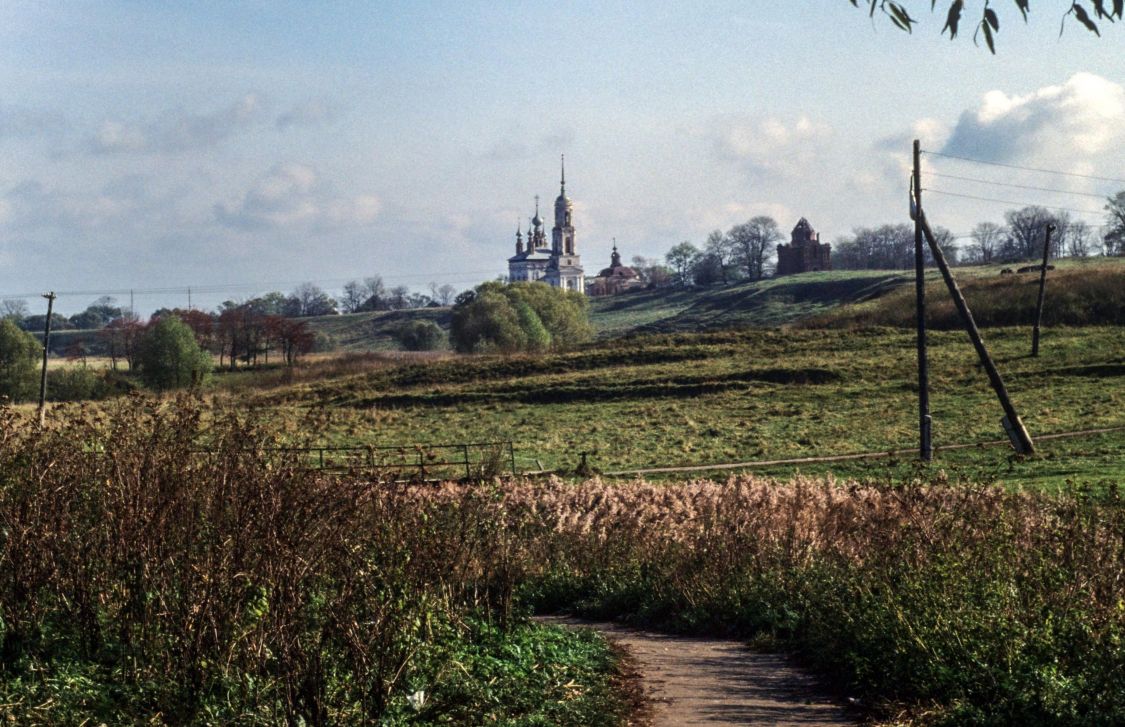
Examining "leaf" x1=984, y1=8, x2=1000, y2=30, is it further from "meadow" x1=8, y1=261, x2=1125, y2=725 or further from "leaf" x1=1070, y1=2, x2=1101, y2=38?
"meadow" x1=8, y1=261, x2=1125, y2=725

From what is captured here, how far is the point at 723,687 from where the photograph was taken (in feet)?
33.2

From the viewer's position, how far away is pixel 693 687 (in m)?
10.2

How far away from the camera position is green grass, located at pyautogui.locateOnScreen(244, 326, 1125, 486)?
40.7 m

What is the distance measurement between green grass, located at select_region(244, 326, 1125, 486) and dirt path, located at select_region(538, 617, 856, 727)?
65.4 ft

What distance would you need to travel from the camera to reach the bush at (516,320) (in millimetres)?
102188

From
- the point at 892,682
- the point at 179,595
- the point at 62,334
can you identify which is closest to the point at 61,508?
the point at 179,595

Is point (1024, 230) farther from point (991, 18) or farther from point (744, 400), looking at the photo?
Answer: point (991, 18)

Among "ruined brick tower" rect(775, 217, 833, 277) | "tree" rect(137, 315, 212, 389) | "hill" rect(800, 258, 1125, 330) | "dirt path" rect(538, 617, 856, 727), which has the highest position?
"ruined brick tower" rect(775, 217, 833, 277)

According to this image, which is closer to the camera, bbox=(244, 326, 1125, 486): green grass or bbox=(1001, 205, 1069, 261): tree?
bbox=(244, 326, 1125, 486): green grass

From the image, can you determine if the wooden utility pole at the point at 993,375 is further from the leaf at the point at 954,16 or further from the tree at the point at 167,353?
the tree at the point at 167,353

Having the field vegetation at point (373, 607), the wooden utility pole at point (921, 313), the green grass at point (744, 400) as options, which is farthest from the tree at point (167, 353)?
the field vegetation at point (373, 607)

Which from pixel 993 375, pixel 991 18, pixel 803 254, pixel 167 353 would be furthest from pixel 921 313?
pixel 803 254

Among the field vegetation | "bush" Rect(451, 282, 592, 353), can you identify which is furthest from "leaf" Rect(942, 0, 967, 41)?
"bush" Rect(451, 282, 592, 353)

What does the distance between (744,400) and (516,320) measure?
5168 cm
